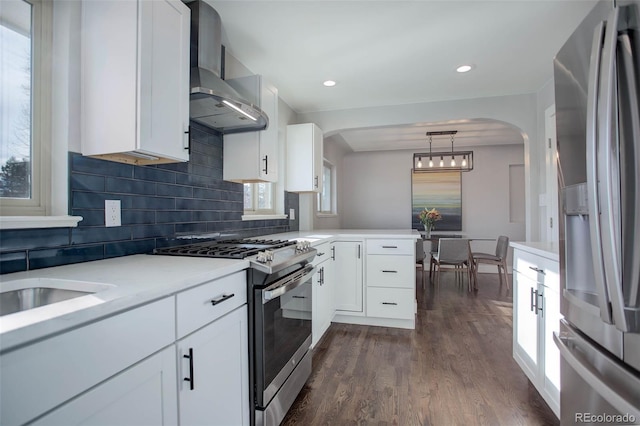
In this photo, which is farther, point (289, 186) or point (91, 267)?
point (289, 186)

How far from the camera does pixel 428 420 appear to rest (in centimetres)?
166

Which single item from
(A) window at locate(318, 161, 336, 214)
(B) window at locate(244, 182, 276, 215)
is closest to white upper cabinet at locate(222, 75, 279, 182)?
(B) window at locate(244, 182, 276, 215)

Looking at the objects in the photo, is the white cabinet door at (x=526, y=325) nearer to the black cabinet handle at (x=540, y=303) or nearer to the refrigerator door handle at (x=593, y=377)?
the black cabinet handle at (x=540, y=303)

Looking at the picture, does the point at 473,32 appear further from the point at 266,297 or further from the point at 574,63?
the point at 266,297

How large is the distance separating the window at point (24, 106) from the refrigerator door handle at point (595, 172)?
1.99 metres

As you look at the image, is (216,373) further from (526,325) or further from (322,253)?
(526,325)

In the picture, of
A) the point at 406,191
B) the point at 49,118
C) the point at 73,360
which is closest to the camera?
the point at 73,360

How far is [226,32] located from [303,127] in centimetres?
136

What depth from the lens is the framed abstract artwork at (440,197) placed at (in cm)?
610

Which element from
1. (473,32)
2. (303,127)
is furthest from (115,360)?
(303,127)

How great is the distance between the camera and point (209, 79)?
1.72 meters

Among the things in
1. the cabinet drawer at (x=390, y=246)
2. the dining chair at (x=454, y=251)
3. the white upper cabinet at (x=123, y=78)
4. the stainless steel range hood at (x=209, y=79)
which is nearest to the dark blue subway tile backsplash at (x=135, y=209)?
the white upper cabinet at (x=123, y=78)

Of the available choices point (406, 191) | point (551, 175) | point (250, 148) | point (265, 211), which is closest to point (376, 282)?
point (265, 211)

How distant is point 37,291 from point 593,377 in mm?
1843
